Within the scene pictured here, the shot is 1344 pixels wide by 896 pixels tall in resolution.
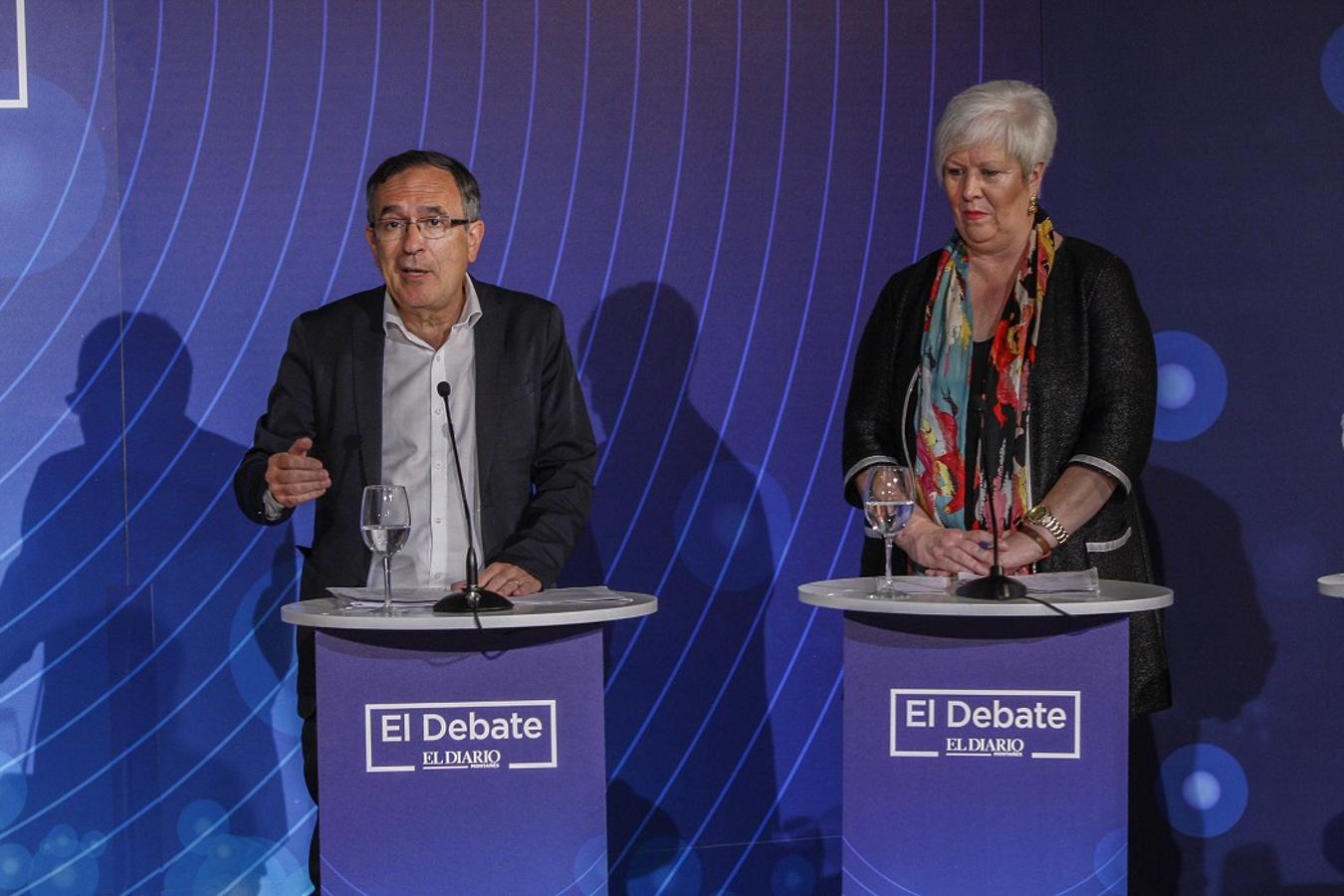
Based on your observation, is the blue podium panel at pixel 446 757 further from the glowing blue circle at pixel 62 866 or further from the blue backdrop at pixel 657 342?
the glowing blue circle at pixel 62 866

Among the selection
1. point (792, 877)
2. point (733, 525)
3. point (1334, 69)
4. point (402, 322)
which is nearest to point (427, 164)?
point (402, 322)

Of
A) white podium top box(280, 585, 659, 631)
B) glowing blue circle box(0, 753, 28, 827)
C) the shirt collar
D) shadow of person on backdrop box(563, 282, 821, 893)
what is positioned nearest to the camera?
white podium top box(280, 585, 659, 631)

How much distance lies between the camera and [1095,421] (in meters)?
2.79

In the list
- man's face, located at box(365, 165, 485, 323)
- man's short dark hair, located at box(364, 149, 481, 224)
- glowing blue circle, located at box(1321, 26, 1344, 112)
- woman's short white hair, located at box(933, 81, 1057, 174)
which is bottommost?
man's face, located at box(365, 165, 485, 323)

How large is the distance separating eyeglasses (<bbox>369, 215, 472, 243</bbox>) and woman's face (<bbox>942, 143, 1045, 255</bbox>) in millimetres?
971

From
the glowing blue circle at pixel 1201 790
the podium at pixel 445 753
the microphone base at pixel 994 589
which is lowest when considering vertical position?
the glowing blue circle at pixel 1201 790

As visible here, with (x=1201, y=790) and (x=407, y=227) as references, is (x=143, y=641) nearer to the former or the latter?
(x=407, y=227)

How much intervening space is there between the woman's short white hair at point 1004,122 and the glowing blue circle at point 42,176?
2.19 m

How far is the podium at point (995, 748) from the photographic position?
7.73 ft

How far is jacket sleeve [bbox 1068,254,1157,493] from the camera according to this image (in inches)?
108

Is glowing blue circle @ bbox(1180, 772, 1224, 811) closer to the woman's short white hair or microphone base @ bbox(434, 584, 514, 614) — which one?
the woman's short white hair

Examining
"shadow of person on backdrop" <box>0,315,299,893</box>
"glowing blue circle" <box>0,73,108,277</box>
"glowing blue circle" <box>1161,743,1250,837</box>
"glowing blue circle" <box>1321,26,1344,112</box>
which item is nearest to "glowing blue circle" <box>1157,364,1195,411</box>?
"glowing blue circle" <box>1321,26,1344,112</box>

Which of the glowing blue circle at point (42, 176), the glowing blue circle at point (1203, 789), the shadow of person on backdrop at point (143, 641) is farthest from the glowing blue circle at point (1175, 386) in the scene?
the glowing blue circle at point (42, 176)

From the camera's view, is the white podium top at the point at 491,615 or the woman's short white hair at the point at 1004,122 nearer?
the white podium top at the point at 491,615
